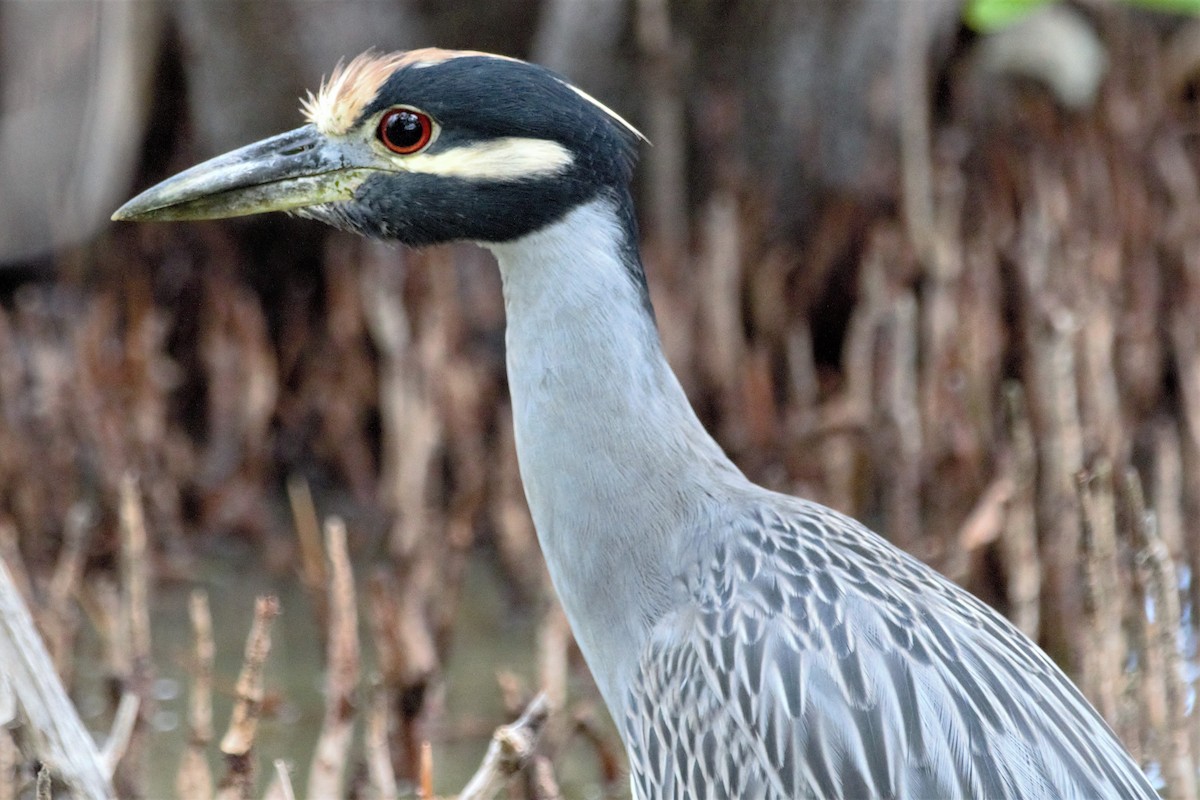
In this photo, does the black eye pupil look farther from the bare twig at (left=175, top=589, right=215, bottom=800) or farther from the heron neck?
the bare twig at (left=175, top=589, right=215, bottom=800)

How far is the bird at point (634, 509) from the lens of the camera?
2324 millimetres

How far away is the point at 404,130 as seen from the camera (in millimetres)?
2549

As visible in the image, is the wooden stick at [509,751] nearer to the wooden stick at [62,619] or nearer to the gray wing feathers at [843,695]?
the gray wing feathers at [843,695]

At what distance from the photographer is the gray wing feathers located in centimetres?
225

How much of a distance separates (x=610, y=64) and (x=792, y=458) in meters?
1.62

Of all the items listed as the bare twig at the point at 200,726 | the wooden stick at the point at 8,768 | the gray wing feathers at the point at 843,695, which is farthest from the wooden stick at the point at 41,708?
the gray wing feathers at the point at 843,695

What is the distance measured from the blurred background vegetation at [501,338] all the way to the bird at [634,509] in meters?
0.62

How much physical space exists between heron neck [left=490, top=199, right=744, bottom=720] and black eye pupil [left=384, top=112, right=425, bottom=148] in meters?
0.23

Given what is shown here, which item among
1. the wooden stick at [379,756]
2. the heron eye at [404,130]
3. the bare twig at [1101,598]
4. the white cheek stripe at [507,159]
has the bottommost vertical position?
the wooden stick at [379,756]

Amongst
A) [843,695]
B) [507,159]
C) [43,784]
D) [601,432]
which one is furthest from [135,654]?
[843,695]

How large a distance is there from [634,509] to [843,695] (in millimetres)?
452

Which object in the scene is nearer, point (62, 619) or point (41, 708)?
point (41, 708)

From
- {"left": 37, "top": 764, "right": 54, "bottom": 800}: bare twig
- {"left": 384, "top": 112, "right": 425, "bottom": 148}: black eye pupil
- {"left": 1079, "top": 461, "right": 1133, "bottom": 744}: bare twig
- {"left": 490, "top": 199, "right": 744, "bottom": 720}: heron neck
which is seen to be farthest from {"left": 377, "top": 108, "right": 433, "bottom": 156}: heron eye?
{"left": 1079, "top": 461, "right": 1133, "bottom": 744}: bare twig

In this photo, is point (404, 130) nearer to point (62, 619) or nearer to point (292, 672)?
point (62, 619)
